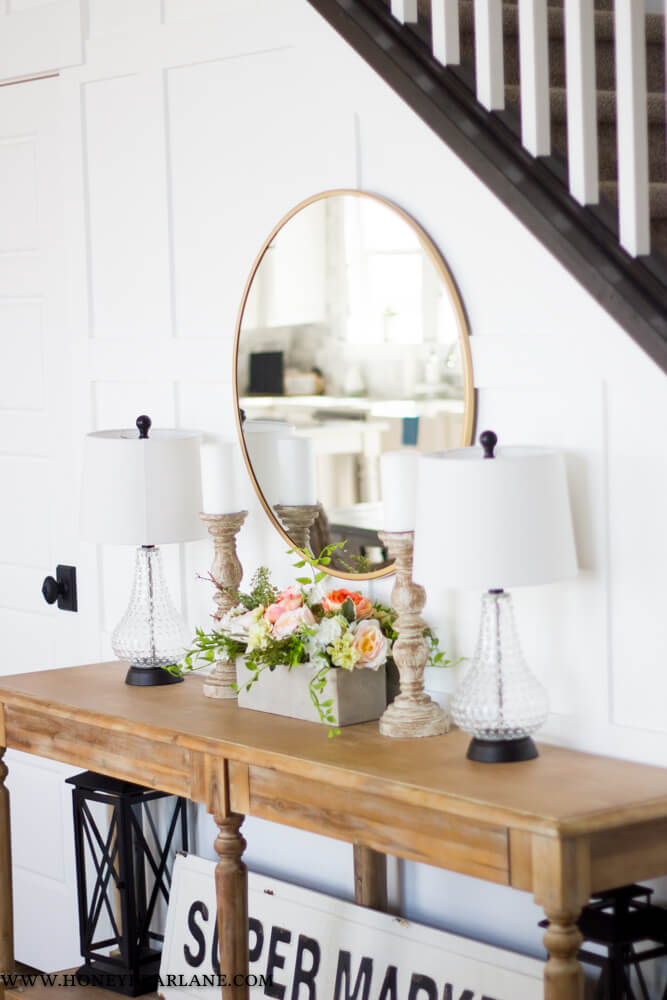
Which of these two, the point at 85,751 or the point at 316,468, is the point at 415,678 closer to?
the point at 316,468

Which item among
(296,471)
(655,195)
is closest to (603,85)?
(655,195)

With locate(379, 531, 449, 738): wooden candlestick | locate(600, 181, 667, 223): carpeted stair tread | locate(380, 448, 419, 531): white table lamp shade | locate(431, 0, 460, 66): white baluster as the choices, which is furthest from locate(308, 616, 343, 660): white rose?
locate(431, 0, 460, 66): white baluster

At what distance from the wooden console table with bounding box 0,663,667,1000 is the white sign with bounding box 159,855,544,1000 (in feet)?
0.39

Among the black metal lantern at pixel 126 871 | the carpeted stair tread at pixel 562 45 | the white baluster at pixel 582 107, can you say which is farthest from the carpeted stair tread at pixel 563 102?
the black metal lantern at pixel 126 871

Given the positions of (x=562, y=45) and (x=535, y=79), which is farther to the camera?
(x=562, y=45)

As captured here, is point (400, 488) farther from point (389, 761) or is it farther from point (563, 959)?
point (563, 959)

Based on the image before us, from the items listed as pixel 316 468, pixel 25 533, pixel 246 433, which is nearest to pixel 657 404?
pixel 316 468

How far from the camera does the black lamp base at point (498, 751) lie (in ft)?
8.16

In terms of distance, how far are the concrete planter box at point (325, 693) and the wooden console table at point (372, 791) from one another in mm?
28

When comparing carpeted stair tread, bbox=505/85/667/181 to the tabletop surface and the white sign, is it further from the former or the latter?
A: the white sign

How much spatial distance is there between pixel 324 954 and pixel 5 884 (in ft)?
2.53

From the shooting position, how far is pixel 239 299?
335cm

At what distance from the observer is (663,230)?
9.10 ft

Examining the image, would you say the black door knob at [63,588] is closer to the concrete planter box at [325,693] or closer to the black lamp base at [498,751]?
the concrete planter box at [325,693]
